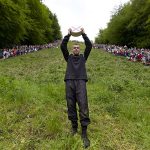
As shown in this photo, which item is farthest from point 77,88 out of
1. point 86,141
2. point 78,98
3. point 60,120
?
point 60,120

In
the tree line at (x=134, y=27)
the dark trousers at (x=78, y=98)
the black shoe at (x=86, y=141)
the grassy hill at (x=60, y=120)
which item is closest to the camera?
the black shoe at (x=86, y=141)

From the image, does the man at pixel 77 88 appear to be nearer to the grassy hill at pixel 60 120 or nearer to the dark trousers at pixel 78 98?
the dark trousers at pixel 78 98

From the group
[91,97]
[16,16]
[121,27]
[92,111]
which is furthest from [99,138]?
[121,27]

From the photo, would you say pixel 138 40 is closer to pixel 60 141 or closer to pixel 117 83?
pixel 117 83

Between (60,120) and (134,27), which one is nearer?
(60,120)

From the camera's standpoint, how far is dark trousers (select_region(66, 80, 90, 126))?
32.9 feet

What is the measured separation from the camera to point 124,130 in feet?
38.8

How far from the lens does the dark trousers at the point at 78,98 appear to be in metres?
10.0

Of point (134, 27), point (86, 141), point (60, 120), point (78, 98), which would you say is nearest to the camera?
point (86, 141)

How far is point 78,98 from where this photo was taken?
10.1m

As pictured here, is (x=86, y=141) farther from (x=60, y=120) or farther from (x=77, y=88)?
(x=60, y=120)

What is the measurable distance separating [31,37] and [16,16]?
27.6 m

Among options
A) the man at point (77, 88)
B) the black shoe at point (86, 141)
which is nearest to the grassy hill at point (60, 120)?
the black shoe at point (86, 141)

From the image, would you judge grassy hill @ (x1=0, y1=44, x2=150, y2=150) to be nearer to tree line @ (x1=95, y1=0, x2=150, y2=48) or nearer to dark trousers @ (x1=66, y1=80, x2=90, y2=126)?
dark trousers @ (x1=66, y1=80, x2=90, y2=126)
